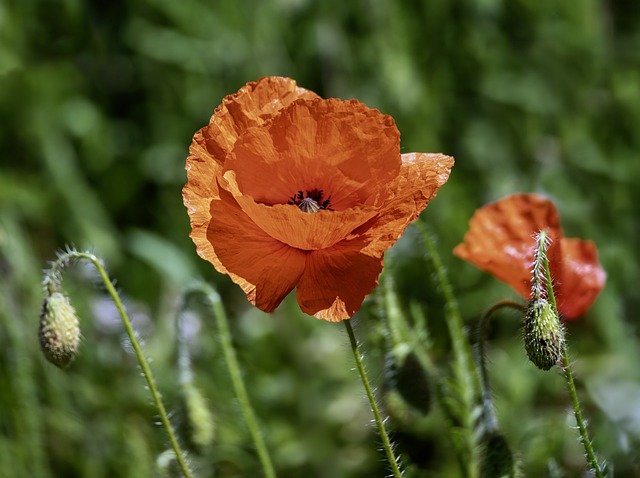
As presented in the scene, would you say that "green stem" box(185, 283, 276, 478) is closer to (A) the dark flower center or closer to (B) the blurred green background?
(A) the dark flower center

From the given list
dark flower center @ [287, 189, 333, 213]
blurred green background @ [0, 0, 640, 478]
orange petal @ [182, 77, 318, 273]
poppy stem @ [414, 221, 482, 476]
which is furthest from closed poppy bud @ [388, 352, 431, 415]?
blurred green background @ [0, 0, 640, 478]

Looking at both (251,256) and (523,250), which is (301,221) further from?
(523,250)

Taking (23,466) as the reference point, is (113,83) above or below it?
above

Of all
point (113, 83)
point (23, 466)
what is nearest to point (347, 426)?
point (23, 466)

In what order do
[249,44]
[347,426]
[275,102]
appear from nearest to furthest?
[275,102] < [347,426] < [249,44]

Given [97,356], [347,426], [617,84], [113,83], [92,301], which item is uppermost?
[113,83]

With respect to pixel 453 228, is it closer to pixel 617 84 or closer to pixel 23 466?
pixel 617 84

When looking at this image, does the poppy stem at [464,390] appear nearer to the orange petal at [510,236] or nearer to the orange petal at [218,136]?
the orange petal at [510,236]
